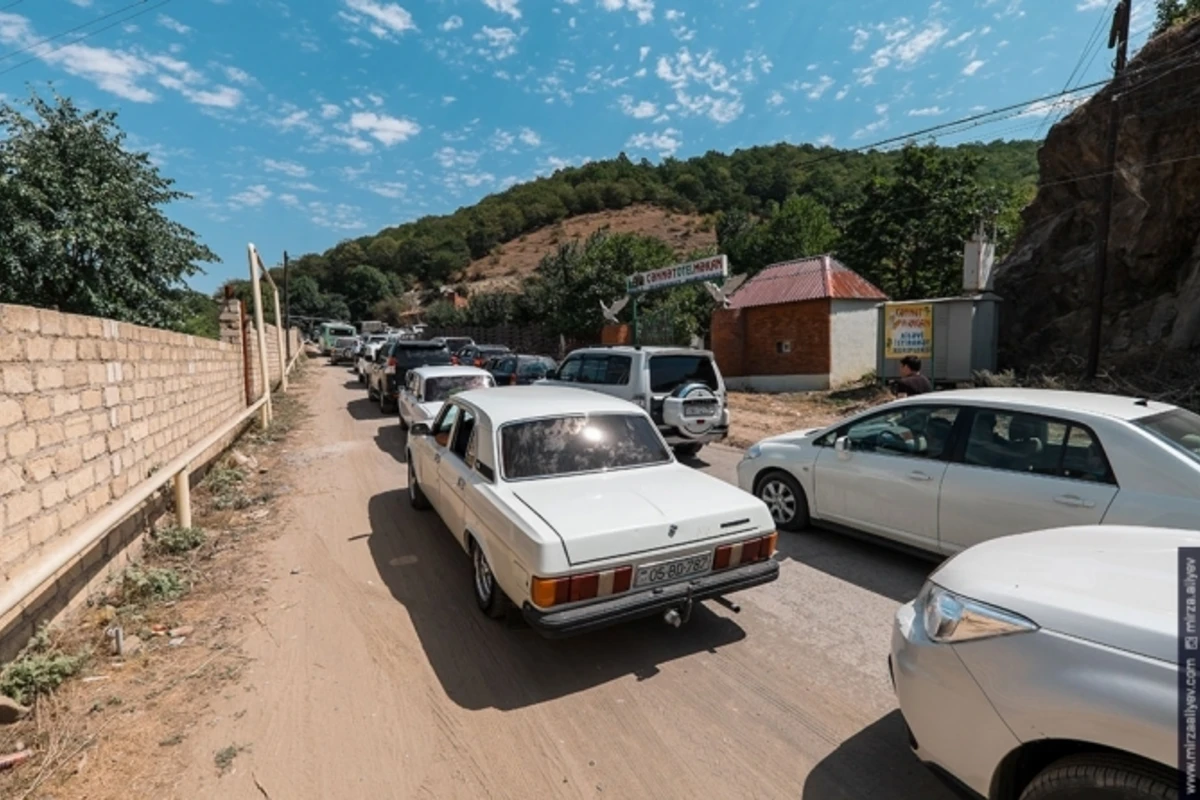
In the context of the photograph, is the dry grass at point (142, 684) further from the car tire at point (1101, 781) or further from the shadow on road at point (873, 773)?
the car tire at point (1101, 781)

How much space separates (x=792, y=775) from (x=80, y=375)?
18.4 feet

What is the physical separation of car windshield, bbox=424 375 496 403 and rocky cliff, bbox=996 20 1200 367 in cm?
1508

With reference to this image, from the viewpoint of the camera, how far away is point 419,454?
6359mm

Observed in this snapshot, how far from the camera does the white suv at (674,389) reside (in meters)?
8.75

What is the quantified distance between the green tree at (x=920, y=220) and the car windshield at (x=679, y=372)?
A: 2624 cm

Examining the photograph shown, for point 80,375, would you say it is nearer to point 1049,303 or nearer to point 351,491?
point 351,491

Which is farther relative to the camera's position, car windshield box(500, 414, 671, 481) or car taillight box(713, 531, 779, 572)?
car windshield box(500, 414, 671, 481)

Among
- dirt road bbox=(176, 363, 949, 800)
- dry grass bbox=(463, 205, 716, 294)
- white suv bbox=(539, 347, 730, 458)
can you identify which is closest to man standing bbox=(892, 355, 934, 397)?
white suv bbox=(539, 347, 730, 458)

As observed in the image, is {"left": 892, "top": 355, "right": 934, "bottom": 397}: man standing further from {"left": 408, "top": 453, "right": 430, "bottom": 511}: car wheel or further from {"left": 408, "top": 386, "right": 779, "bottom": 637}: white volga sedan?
{"left": 408, "top": 453, "right": 430, "bottom": 511}: car wheel

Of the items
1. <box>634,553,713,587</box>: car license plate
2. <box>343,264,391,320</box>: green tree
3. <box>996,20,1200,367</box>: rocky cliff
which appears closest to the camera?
<box>634,553,713,587</box>: car license plate

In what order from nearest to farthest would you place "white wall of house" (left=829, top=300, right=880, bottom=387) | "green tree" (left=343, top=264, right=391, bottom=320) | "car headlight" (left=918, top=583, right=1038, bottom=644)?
"car headlight" (left=918, top=583, right=1038, bottom=644)
"white wall of house" (left=829, top=300, right=880, bottom=387)
"green tree" (left=343, top=264, right=391, bottom=320)

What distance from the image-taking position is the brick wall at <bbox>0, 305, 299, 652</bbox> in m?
3.53

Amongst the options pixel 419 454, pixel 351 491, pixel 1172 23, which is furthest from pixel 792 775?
pixel 1172 23

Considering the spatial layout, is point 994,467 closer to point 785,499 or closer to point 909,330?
point 785,499
